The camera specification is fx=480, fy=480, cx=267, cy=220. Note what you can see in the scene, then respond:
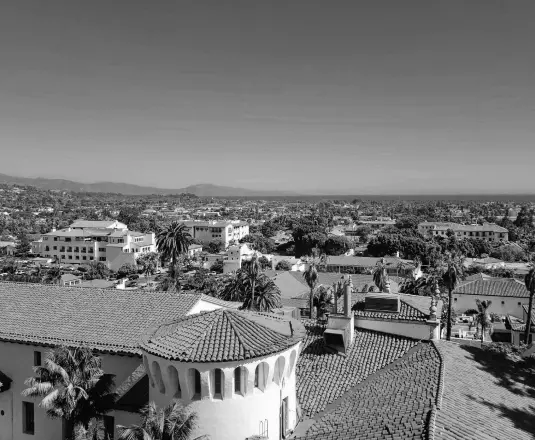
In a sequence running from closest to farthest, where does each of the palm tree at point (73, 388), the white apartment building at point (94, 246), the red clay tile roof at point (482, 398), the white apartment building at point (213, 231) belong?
the red clay tile roof at point (482, 398) < the palm tree at point (73, 388) < the white apartment building at point (94, 246) < the white apartment building at point (213, 231)

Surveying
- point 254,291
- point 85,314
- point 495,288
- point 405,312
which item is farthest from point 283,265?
point 85,314

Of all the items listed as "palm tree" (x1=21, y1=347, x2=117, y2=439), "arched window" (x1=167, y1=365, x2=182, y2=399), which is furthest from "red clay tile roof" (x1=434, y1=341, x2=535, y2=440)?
"palm tree" (x1=21, y1=347, x2=117, y2=439)

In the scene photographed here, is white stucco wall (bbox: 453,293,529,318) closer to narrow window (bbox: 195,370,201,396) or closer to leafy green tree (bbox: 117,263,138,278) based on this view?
narrow window (bbox: 195,370,201,396)

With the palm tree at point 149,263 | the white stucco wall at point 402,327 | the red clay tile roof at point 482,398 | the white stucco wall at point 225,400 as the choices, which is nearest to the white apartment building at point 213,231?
the palm tree at point 149,263

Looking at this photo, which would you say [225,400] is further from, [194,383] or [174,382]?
[174,382]

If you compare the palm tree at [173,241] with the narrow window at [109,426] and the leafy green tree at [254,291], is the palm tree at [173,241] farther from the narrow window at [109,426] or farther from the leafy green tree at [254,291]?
the narrow window at [109,426]

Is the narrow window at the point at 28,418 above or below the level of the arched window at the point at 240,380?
below
